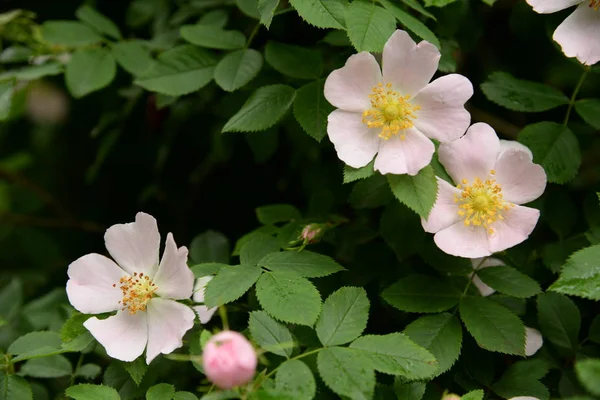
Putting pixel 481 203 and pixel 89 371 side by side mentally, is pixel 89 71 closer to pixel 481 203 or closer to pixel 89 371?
pixel 89 371

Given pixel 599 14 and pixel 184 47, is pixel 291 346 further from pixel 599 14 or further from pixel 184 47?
pixel 599 14

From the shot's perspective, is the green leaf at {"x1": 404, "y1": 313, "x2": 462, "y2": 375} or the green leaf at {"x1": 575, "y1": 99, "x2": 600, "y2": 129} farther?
the green leaf at {"x1": 575, "y1": 99, "x2": 600, "y2": 129}

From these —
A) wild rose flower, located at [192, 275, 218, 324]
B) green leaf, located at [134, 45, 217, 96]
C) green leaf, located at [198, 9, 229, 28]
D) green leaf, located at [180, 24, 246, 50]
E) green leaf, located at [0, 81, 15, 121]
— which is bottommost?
wild rose flower, located at [192, 275, 218, 324]

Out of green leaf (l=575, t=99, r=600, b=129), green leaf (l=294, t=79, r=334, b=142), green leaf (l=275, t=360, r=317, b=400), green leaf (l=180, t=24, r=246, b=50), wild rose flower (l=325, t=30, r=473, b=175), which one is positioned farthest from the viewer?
green leaf (l=180, t=24, r=246, b=50)

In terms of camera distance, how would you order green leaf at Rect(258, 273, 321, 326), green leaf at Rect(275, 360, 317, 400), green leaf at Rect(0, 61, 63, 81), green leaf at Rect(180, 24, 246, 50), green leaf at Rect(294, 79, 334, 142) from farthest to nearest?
green leaf at Rect(0, 61, 63, 81) < green leaf at Rect(180, 24, 246, 50) < green leaf at Rect(294, 79, 334, 142) < green leaf at Rect(258, 273, 321, 326) < green leaf at Rect(275, 360, 317, 400)

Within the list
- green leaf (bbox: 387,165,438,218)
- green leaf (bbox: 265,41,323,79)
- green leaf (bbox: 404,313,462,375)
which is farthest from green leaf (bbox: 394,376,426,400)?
green leaf (bbox: 265,41,323,79)

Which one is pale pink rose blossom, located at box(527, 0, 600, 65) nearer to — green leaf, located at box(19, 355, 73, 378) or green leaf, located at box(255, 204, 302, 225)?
green leaf, located at box(255, 204, 302, 225)

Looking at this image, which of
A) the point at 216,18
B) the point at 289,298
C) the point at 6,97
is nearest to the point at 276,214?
the point at 289,298
